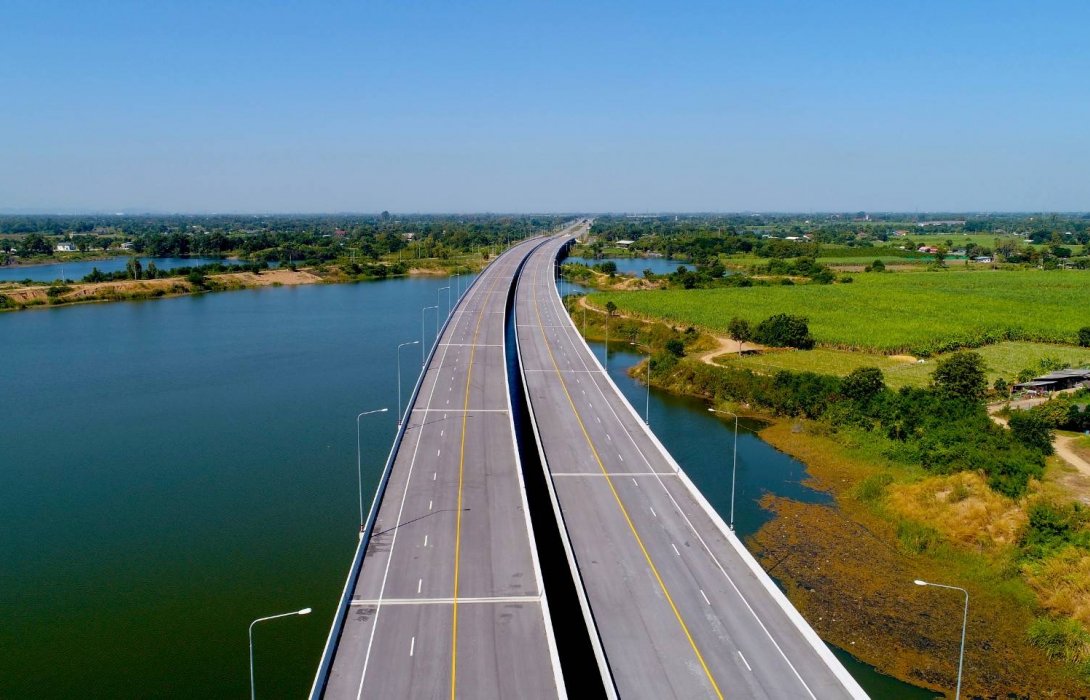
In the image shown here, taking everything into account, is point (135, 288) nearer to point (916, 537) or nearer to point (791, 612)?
point (916, 537)

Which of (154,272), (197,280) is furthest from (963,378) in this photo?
(154,272)

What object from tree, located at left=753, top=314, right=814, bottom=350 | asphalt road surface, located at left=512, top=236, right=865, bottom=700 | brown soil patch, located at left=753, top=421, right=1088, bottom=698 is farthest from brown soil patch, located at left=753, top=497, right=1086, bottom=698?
tree, located at left=753, top=314, right=814, bottom=350

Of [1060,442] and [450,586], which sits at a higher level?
[450,586]

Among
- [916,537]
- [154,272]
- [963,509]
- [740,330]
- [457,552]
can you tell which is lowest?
[916,537]

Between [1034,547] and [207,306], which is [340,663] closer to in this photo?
[1034,547]

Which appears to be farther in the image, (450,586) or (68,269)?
(68,269)

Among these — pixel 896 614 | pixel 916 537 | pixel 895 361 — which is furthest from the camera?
pixel 895 361

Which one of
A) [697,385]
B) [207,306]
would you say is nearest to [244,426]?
[697,385]

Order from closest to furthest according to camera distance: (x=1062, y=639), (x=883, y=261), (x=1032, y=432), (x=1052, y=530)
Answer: (x=1062, y=639)
(x=1052, y=530)
(x=1032, y=432)
(x=883, y=261)
